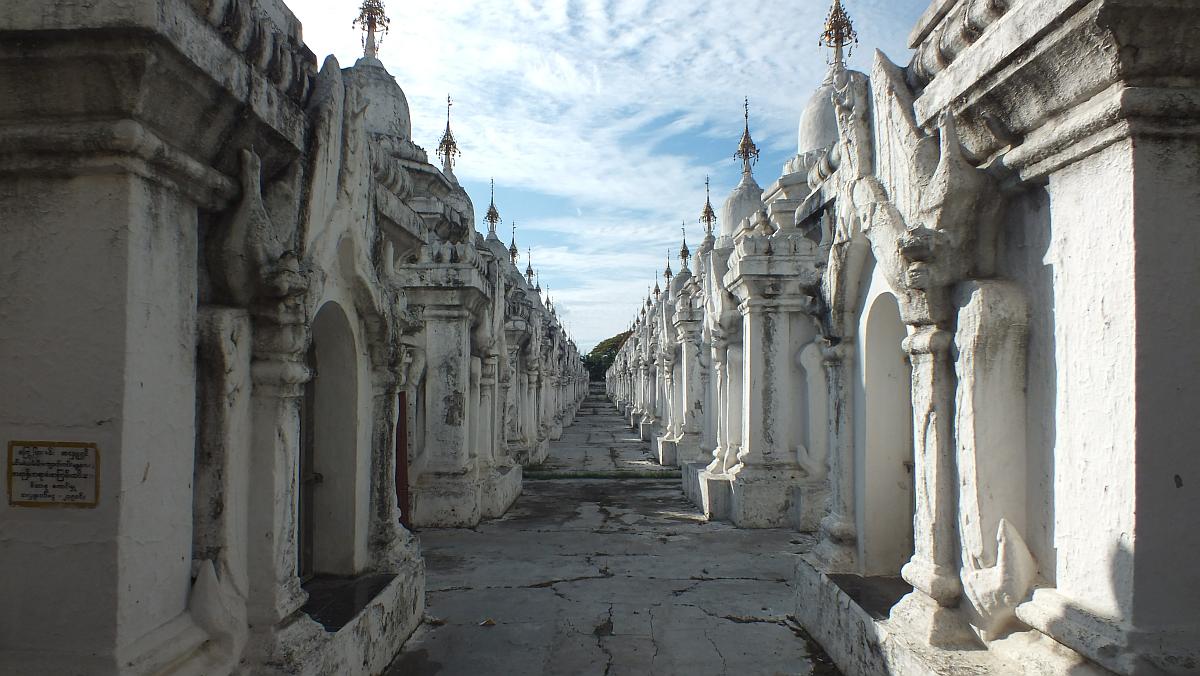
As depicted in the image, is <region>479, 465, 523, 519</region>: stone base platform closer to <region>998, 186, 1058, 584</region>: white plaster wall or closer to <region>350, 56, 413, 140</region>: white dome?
<region>350, 56, 413, 140</region>: white dome

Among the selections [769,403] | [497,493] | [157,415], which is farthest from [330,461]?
[769,403]

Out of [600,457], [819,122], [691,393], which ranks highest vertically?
[819,122]

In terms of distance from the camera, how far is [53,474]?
2.52m

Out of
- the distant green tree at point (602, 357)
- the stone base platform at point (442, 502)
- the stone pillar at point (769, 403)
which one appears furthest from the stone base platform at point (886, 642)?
the distant green tree at point (602, 357)

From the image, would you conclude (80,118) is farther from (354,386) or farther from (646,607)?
(646,607)

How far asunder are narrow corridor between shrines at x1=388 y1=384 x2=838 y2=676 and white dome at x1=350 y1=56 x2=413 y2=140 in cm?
456

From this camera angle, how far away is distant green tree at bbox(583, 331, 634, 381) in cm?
8419

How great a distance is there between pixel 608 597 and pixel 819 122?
311 inches

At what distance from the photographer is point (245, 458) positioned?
3305 millimetres

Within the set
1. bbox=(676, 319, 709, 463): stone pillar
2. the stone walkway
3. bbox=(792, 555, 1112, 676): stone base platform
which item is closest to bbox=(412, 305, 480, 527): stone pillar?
bbox=(792, 555, 1112, 676): stone base platform

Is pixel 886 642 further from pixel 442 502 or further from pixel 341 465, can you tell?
pixel 442 502

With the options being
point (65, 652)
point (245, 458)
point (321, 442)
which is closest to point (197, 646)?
point (65, 652)

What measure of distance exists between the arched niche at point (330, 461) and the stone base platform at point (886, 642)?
294cm

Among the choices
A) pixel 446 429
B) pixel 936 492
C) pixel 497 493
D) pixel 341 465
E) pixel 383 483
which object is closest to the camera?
pixel 936 492
